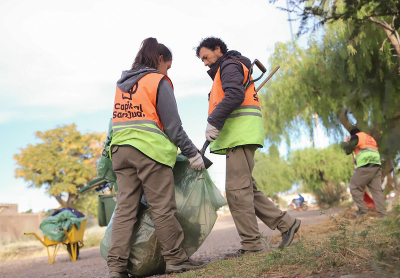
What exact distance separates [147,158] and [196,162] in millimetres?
454

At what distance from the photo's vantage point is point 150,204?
324 centimetres

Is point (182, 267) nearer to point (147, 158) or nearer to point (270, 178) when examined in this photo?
point (147, 158)

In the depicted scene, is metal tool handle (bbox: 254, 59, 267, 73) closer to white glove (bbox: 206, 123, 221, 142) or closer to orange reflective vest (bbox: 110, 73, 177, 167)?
white glove (bbox: 206, 123, 221, 142)

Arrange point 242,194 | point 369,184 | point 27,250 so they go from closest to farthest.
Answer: point 242,194 → point 369,184 → point 27,250

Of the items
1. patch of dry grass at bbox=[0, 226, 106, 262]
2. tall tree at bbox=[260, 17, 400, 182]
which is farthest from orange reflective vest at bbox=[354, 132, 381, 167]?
patch of dry grass at bbox=[0, 226, 106, 262]

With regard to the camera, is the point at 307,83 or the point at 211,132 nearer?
the point at 211,132

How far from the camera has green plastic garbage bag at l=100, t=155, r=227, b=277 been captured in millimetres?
3332

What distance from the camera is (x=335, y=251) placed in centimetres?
260

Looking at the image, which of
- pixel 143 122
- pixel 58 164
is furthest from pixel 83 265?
pixel 58 164

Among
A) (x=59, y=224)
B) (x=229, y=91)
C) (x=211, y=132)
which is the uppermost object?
(x=229, y=91)

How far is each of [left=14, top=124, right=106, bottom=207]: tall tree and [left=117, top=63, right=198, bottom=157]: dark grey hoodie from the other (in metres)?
22.5

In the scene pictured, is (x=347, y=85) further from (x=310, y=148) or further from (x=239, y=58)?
(x=310, y=148)

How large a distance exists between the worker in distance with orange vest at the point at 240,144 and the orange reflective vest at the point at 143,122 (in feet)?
1.52

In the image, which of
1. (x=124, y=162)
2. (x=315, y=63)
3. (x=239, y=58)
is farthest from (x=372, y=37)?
(x=315, y=63)
